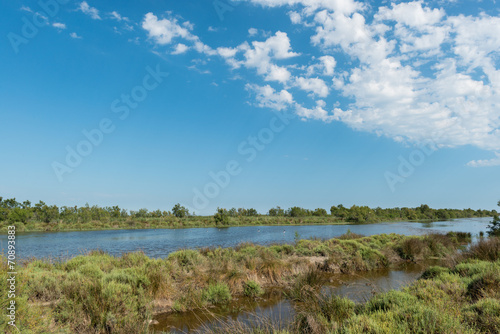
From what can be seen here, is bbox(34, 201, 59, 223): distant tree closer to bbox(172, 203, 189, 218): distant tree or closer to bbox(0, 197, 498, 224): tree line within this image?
bbox(0, 197, 498, 224): tree line

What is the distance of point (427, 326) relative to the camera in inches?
172

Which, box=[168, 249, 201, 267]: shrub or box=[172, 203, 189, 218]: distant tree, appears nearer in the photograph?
box=[168, 249, 201, 267]: shrub

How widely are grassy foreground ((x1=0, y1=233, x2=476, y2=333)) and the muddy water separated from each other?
16.7 inches

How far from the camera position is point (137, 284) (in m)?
8.66

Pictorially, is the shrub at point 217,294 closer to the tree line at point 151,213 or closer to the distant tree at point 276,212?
the tree line at point 151,213

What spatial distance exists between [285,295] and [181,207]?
6961cm

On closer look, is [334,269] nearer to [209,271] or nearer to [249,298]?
[249,298]

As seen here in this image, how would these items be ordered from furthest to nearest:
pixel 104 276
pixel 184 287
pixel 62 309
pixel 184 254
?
pixel 184 254, pixel 184 287, pixel 104 276, pixel 62 309

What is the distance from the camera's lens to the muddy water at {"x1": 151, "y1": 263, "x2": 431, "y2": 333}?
758 centimetres

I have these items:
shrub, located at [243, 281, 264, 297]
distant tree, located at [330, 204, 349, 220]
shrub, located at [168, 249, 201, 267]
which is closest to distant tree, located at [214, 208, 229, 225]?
distant tree, located at [330, 204, 349, 220]

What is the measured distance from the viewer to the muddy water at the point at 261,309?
758 cm

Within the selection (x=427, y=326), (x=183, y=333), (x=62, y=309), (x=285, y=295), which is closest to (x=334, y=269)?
(x=285, y=295)

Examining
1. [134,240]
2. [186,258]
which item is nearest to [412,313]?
[186,258]

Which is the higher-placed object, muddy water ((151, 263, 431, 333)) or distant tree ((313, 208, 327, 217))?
muddy water ((151, 263, 431, 333))
